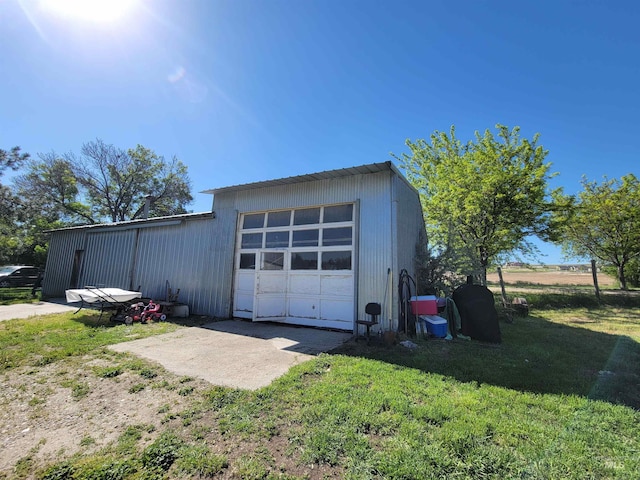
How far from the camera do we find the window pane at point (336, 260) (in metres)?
6.90

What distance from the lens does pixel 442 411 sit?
9.11ft

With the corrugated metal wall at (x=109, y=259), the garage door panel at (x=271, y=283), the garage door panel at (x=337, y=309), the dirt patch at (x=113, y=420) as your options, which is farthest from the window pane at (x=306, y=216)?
the corrugated metal wall at (x=109, y=259)

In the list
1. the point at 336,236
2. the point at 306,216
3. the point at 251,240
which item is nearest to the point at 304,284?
the point at 336,236

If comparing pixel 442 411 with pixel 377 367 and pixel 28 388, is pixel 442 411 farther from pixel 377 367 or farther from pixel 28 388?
pixel 28 388

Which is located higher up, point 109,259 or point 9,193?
point 9,193

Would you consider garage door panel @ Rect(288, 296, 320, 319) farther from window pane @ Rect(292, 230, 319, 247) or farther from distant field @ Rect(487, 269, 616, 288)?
distant field @ Rect(487, 269, 616, 288)

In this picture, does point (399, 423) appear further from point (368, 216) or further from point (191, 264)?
point (191, 264)

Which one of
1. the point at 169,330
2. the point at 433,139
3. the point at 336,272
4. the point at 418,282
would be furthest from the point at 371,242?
the point at 433,139

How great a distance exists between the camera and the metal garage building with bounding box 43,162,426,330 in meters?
6.58

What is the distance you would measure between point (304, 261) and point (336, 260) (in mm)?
958

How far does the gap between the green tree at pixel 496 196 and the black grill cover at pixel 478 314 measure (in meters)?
5.37

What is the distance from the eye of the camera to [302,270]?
24.4ft

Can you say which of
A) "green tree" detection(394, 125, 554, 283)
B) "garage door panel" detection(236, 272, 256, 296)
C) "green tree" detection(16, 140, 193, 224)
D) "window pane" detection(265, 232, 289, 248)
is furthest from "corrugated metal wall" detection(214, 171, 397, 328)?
"green tree" detection(16, 140, 193, 224)

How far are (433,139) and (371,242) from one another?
12.5m
